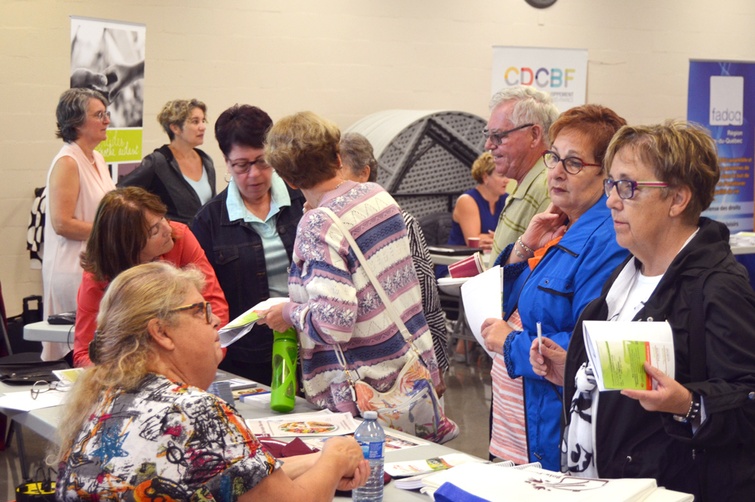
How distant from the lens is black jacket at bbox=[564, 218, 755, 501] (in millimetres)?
1842

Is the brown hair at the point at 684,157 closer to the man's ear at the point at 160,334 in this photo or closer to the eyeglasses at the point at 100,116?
the man's ear at the point at 160,334

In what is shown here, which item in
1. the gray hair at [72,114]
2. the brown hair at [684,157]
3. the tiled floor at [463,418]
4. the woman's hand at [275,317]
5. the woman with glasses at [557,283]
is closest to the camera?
the brown hair at [684,157]

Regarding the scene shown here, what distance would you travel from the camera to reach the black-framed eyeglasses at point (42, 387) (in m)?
3.05

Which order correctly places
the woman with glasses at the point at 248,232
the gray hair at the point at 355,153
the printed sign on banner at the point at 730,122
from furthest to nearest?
1. the printed sign on banner at the point at 730,122
2. the gray hair at the point at 355,153
3. the woman with glasses at the point at 248,232

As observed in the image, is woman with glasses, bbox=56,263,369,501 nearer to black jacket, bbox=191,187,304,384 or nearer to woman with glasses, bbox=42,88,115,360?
black jacket, bbox=191,187,304,384

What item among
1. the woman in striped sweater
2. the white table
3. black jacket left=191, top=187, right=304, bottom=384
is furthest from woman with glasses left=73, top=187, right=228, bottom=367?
the woman in striped sweater

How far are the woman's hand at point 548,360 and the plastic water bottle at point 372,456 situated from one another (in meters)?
0.43

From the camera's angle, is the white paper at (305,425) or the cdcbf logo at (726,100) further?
the cdcbf logo at (726,100)

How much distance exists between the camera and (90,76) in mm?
5707

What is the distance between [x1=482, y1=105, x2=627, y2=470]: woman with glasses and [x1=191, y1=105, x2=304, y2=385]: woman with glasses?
3.48 feet

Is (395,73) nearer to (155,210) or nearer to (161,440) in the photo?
(155,210)

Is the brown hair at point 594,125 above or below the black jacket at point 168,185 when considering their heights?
above

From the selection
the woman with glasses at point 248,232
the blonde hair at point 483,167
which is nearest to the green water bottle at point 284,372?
the woman with glasses at point 248,232

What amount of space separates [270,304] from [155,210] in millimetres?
541
